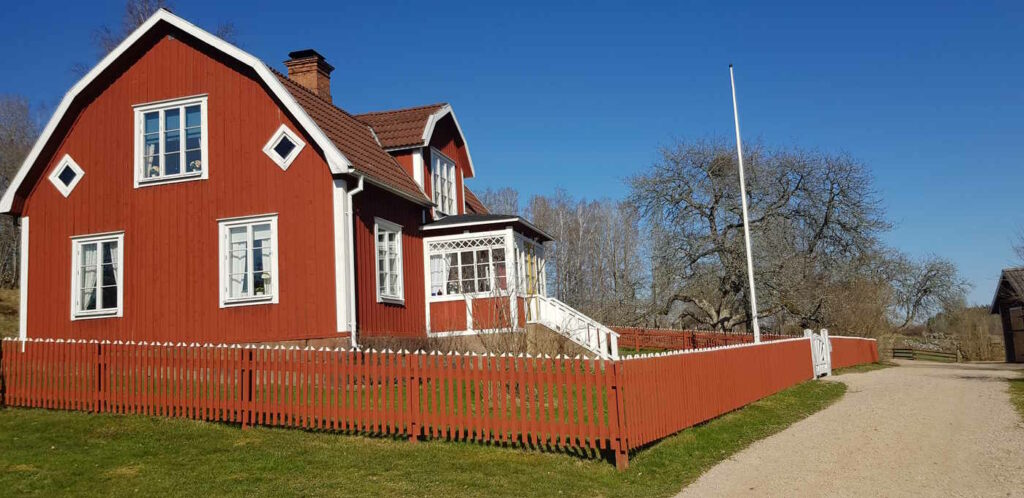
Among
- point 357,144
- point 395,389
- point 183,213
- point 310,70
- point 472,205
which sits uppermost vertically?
point 310,70

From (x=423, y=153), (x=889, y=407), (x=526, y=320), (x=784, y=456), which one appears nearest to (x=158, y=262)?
(x=423, y=153)

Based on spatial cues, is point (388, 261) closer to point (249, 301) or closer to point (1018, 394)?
point (249, 301)

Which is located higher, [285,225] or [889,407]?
[285,225]

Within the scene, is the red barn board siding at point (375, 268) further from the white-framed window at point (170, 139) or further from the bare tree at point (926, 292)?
the bare tree at point (926, 292)

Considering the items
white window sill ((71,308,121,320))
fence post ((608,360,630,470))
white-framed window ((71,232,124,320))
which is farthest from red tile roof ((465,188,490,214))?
fence post ((608,360,630,470))

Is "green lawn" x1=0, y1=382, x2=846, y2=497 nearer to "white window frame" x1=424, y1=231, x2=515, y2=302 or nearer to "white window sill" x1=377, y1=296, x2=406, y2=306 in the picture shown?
"white window sill" x1=377, y1=296, x2=406, y2=306

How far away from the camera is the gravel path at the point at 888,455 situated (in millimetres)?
8828

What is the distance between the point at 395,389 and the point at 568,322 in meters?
8.54

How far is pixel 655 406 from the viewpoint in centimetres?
1081

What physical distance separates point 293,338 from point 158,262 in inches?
151

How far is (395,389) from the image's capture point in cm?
1141

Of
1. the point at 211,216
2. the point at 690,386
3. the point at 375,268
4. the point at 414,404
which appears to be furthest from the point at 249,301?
the point at 690,386

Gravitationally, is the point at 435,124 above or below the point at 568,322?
above

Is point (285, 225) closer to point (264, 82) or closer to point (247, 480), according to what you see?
point (264, 82)
